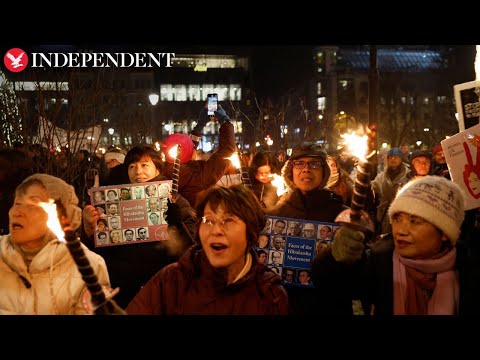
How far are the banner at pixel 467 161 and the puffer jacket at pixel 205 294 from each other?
2.04 metres

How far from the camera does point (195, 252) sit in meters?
3.20

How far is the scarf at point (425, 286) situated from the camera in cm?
324

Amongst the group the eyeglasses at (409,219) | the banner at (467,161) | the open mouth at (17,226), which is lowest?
the eyeglasses at (409,219)

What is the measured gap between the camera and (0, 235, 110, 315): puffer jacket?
3.13 metres

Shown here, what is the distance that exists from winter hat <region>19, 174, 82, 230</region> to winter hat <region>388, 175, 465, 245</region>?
6.22 feet

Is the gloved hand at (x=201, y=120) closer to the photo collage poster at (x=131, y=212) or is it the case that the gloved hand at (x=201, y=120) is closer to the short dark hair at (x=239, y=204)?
the photo collage poster at (x=131, y=212)

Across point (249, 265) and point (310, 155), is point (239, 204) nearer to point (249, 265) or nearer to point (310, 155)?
point (249, 265)

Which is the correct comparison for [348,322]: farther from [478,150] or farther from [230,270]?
[478,150]

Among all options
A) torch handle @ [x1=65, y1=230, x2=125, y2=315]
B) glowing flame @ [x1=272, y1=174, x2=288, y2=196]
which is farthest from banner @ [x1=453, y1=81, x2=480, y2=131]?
torch handle @ [x1=65, y1=230, x2=125, y2=315]

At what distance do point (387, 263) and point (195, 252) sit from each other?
1.14 meters

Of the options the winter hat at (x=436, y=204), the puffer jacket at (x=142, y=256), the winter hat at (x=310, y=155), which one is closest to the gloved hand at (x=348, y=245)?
the winter hat at (x=436, y=204)

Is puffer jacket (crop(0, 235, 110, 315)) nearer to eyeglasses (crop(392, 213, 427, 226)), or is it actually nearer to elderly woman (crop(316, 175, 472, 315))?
elderly woman (crop(316, 175, 472, 315))

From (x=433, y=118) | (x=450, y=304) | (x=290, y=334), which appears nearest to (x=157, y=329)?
(x=290, y=334)

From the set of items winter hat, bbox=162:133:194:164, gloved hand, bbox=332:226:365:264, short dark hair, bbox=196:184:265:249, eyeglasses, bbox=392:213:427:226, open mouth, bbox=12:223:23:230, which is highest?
winter hat, bbox=162:133:194:164
